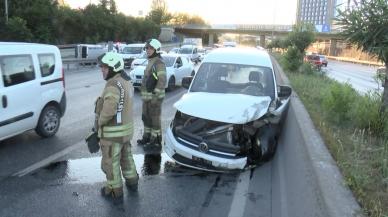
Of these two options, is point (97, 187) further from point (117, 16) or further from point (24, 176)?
point (117, 16)

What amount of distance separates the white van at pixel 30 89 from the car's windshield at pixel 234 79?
264 cm

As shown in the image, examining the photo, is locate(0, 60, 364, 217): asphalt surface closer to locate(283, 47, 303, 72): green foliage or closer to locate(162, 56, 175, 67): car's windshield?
locate(162, 56, 175, 67): car's windshield

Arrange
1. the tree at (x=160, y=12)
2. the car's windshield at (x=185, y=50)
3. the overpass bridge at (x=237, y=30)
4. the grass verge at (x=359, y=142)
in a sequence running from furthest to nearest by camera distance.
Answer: the tree at (x=160, y=12) → the overpass bridge at (x=237, y=30) → the car's windshield at (x=185, y=50) → the grass verge at (x=359, y=142)

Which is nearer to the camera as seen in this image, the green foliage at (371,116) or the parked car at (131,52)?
the green foliage at (371,116)

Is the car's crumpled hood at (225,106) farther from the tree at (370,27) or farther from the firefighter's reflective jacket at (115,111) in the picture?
the tree at (370,27)

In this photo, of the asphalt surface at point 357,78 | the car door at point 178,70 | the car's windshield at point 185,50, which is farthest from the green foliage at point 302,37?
the car's windshield at point 185,50

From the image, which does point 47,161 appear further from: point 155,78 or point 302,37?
point 302,37

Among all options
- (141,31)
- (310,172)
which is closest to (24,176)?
(310,172)

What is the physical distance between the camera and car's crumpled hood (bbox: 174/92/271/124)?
6.48 metres

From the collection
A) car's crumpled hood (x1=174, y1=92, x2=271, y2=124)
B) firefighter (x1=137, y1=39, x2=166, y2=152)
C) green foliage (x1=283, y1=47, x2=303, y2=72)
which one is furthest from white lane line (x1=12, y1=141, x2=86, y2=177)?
green foliage (x1=283, y1=47, x2=303, y2=72)

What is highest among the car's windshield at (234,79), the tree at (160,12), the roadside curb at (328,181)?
the tree at (160,12)

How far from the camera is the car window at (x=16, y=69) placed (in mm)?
7121

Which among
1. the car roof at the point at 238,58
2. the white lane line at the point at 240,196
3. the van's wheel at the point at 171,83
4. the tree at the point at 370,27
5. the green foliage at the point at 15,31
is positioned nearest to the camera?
the white lane line at the point at 240,196

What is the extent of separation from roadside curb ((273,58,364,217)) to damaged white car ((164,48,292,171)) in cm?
72
